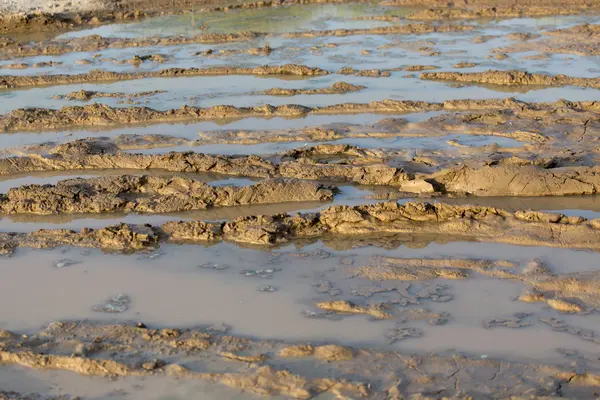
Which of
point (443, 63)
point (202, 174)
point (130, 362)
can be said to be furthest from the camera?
point (443, 63)

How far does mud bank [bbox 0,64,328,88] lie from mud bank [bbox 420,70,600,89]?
2.34 m

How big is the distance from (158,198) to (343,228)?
214 centimetres

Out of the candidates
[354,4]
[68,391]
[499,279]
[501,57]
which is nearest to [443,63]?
[501,57]

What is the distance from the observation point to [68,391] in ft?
16.1

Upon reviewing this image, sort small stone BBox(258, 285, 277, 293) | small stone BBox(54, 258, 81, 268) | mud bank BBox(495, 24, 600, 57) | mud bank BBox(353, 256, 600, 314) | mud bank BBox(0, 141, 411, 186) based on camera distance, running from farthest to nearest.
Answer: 1. mud bank BBox(495, 24, 600, 57)
2. mud bank BBox(0, 141, 411, 186)
3. small stone BBox(54, 258, 81, 268)
4. small stone BBox(258, 285, 277, 293)
5. mud bank BBox(353, 256, 600, 314)

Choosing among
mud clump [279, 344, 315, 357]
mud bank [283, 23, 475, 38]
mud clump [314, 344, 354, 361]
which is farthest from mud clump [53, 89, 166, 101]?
mud clump [314, 344, 354, 361]

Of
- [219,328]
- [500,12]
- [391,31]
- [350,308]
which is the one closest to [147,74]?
[391,31]

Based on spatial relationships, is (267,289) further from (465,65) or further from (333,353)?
(465,65)

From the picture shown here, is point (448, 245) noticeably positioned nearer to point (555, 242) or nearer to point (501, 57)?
point (555, 242)

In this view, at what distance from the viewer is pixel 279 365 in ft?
16.6

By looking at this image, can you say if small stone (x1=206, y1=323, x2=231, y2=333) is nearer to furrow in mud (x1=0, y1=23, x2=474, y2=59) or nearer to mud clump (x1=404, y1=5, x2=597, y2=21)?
furrow in mud (x1=0, y1=23, x2=474, y2=59)

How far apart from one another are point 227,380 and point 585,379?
242cm

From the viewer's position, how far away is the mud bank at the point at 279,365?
187 inches

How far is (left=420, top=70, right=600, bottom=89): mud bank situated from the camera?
1149 cm
